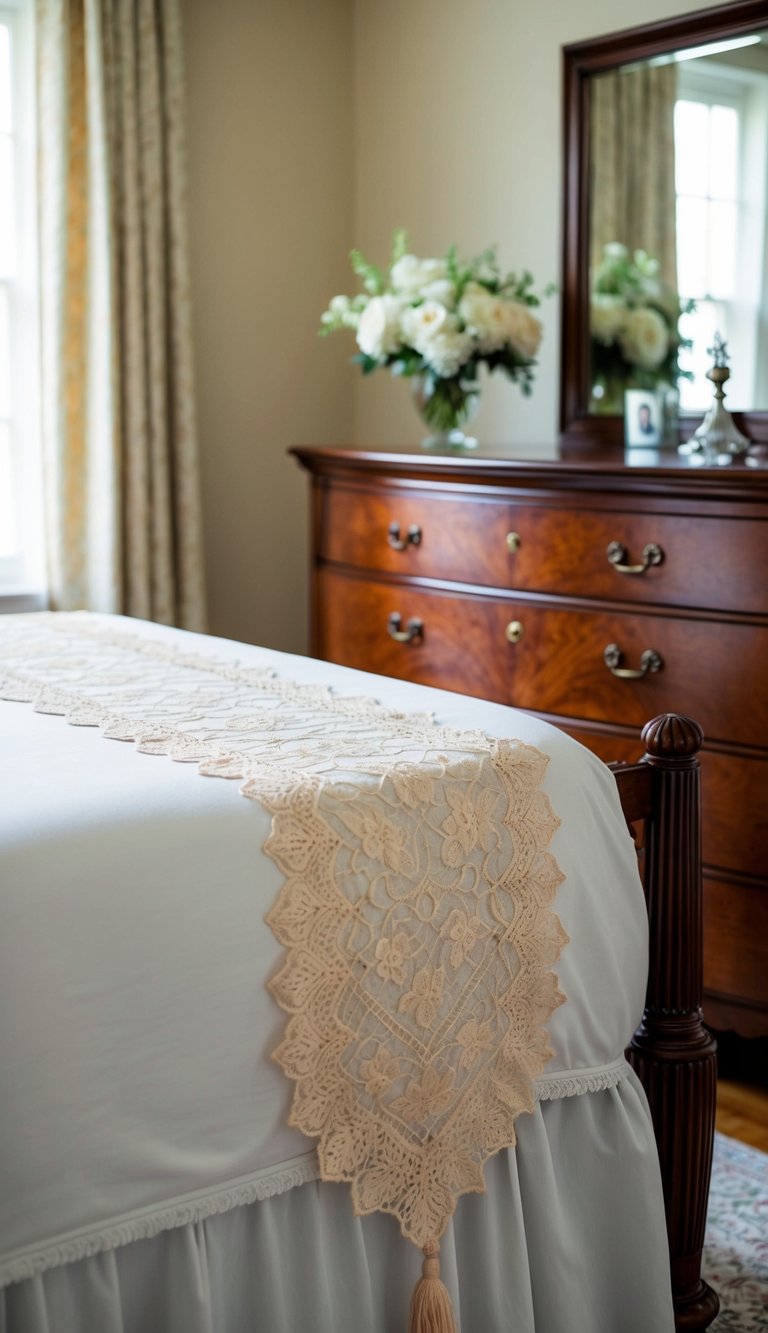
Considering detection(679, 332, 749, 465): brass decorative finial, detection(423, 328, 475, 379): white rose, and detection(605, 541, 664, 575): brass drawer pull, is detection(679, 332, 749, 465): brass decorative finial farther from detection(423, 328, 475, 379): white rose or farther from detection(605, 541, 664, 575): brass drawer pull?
detection(423, 328, 475, 379): white rose

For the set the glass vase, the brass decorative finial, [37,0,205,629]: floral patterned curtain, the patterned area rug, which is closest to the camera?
the patterned area rug

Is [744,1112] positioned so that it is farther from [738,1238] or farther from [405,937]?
[405,937]

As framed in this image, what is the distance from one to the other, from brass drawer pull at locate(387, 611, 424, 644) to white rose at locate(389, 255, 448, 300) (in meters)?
0.88

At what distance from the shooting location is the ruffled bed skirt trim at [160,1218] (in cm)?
118

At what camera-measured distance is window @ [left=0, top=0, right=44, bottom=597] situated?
377 cm

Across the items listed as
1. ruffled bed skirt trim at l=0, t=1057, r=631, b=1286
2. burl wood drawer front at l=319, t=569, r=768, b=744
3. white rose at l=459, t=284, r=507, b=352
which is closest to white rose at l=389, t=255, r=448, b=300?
white rose at l=459, t=284, r=507, b=352

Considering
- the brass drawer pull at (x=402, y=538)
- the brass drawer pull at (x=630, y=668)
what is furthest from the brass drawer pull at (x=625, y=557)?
the brass drawer pull at (x=402, y=538)

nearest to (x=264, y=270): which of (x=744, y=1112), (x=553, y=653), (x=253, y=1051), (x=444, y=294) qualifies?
(x=444, y=294)

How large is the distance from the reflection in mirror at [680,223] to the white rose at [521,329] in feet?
0.81

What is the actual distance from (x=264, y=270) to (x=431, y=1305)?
3622 mm

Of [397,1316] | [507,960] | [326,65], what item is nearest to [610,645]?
[507,960]

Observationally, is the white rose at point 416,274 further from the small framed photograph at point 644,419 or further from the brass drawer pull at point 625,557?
the brass drawer pull at point 625,557

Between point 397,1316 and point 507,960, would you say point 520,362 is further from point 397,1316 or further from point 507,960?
point 397,1316

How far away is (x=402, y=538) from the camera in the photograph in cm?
329
